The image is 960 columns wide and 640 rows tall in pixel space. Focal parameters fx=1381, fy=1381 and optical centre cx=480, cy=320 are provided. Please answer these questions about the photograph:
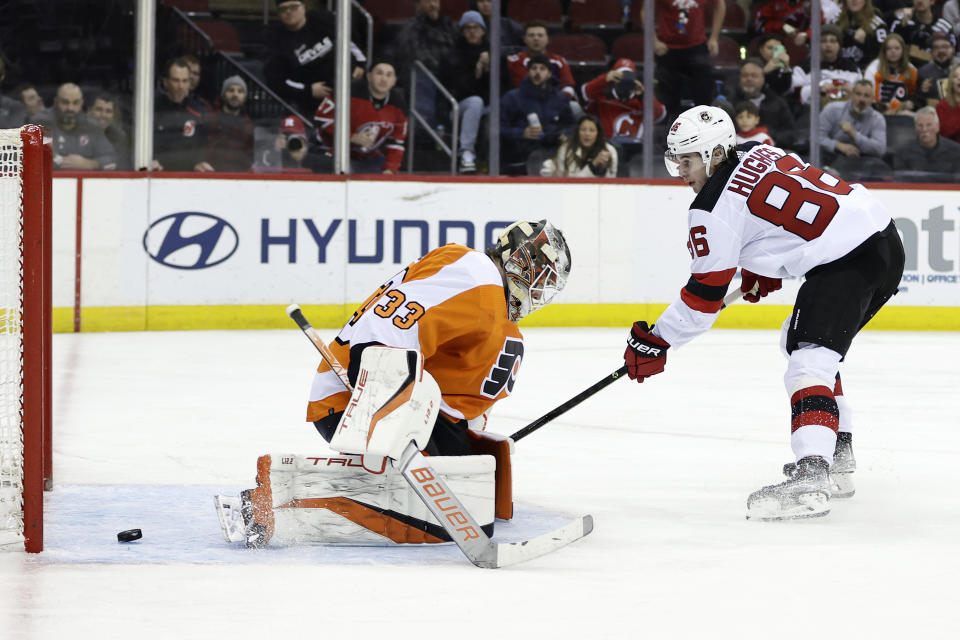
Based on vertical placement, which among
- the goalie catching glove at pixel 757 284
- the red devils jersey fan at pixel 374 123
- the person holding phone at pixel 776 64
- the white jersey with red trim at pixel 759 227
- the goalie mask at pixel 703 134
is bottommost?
→ the goalie catching glove at pixel 757 284

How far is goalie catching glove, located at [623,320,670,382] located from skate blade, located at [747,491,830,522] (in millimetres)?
440

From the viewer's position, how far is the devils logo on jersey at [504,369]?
3.03m

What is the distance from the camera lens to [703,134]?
3510 millimetres

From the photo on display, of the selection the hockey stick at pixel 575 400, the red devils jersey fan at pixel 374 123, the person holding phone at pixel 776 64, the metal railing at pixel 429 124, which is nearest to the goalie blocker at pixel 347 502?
the hockey stick at pixel 575 400

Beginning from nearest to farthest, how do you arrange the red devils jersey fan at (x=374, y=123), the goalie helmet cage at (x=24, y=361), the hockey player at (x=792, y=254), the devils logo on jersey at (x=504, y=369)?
the goalie helmet cage at (x=24, y=361) < the devils logo on jersey at (x=504, y=369) < the hockey player at (x=792, y=254) < the red devils jersey fan at (x=374, y=123)

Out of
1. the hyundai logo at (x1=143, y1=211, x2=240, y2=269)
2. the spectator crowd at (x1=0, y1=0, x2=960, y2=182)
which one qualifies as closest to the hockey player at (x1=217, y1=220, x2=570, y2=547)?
the hyundai logo at (x1=143, y1=211, x2=240, y2=269)

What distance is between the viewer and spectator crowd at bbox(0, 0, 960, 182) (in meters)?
8.10

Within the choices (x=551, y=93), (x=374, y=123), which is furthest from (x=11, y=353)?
(x=551, y=93)

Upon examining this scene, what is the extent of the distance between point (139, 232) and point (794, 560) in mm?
5776

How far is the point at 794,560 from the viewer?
287 centimetres

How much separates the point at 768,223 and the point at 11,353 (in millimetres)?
1832

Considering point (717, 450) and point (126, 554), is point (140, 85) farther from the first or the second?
point (126, 554)

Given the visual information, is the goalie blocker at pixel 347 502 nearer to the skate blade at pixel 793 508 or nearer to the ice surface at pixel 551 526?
the ice surface at pixel 551 526

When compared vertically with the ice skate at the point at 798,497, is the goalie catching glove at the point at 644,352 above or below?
above
